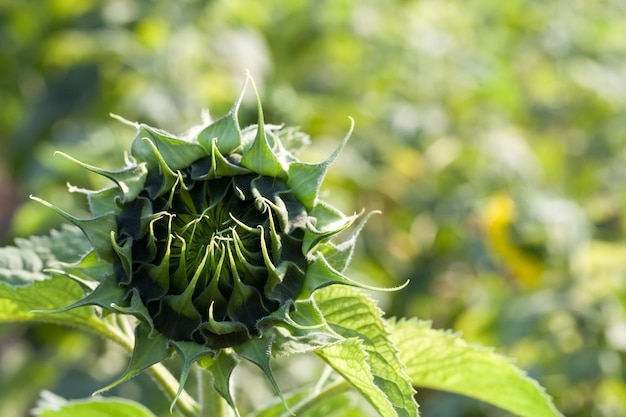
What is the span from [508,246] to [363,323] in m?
1.53

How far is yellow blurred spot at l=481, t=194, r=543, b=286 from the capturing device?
2.45 m

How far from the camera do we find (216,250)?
876 mm

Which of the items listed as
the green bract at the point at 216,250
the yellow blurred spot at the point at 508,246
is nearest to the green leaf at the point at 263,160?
the green bract at the point at 216,250

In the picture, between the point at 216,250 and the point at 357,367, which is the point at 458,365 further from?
the point at 216,250

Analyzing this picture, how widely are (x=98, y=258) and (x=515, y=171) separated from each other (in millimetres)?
1855

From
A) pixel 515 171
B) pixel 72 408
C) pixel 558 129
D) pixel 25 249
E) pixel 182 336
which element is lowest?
pixel 558 129

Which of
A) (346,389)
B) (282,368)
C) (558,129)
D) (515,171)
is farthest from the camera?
(558,129)

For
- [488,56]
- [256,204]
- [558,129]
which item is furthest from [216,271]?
[558,129]

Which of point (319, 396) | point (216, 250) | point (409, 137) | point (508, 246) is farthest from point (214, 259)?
point (409, 137)

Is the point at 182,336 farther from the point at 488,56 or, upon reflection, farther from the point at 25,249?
the point at 488,56

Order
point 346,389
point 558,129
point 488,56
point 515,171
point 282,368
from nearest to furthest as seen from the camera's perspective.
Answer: point 346,389 → point 282,368 → point 515,171 → point 488,56 → point 558,129

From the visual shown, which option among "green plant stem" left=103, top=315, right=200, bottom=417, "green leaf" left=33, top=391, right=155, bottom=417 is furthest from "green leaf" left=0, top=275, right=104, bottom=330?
"green leaf" left=33, top=391, right=155, bottom=417

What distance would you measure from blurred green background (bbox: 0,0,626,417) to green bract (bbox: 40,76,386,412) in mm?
1168

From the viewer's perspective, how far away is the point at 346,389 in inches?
45.3
